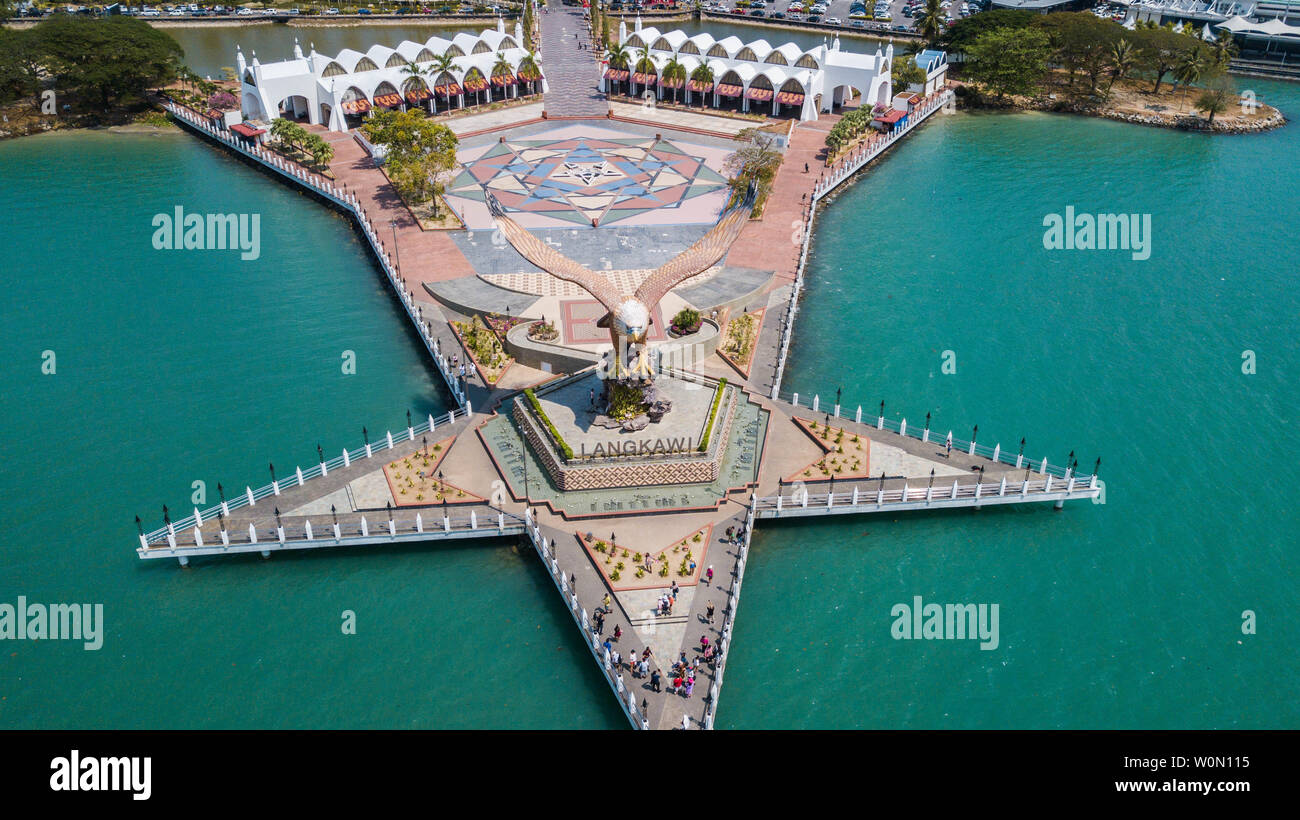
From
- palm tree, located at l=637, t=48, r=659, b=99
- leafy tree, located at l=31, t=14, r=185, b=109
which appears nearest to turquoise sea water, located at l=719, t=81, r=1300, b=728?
palm tree, located at l=637, t=48, r=659, b=99

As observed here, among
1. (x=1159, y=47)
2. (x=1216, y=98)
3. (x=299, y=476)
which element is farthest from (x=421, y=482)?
(x=1159, y=47)

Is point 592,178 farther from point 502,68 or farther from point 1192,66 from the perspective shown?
point 1192,66

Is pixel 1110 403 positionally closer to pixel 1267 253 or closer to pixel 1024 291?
pixel 1024 291

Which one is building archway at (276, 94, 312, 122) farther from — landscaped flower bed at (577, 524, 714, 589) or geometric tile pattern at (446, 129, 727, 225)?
landscaped flower bed at (577, 524, 714, 589)

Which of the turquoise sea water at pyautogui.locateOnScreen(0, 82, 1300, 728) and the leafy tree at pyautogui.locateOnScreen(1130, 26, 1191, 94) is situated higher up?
the leafy tree at pyautogui.locateOnScreen(1130, 26, 1191, 94)

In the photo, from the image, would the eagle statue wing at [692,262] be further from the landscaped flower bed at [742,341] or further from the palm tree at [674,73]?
the palm tree at [674,73]
